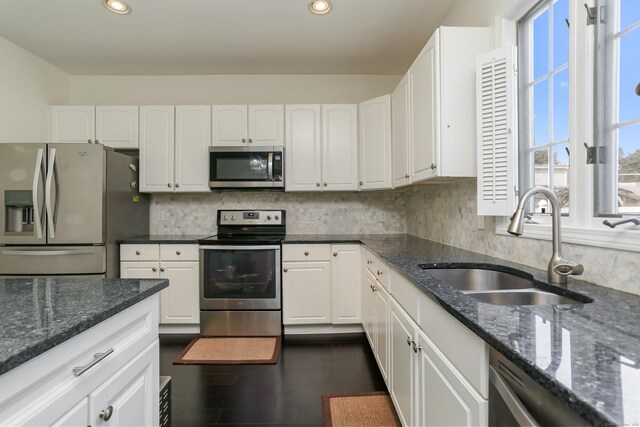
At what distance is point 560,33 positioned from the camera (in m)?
1.42

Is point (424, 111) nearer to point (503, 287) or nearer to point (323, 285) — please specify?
point (503, 287)

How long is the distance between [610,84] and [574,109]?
0.13 meters

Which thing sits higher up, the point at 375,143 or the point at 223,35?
the point at 223,35

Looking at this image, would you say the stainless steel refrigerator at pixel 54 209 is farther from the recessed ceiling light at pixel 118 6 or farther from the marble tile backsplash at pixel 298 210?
the recessed ceiling light at pixel 118 6

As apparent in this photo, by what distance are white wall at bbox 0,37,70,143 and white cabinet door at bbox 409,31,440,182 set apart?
3404mm

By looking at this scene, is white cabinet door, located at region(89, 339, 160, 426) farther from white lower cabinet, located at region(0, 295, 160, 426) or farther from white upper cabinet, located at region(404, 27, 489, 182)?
white upper cabinet, located at region(404, 27, 489, 182)

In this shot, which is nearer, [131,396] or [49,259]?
[131,396]

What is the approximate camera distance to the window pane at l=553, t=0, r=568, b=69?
1367mm

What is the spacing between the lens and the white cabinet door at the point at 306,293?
9.17 feet

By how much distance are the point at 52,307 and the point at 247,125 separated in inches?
98.1

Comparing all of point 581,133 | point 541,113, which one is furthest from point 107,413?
point 541,113

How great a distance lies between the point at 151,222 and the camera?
3367 mm

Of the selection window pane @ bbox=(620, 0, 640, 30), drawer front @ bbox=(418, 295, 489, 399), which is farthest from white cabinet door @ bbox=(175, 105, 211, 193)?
window pane @ bbox=(620, 0, 640, 30)

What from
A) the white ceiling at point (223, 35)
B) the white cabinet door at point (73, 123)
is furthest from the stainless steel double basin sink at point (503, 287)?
the white cabinet door at point (73, 123)
